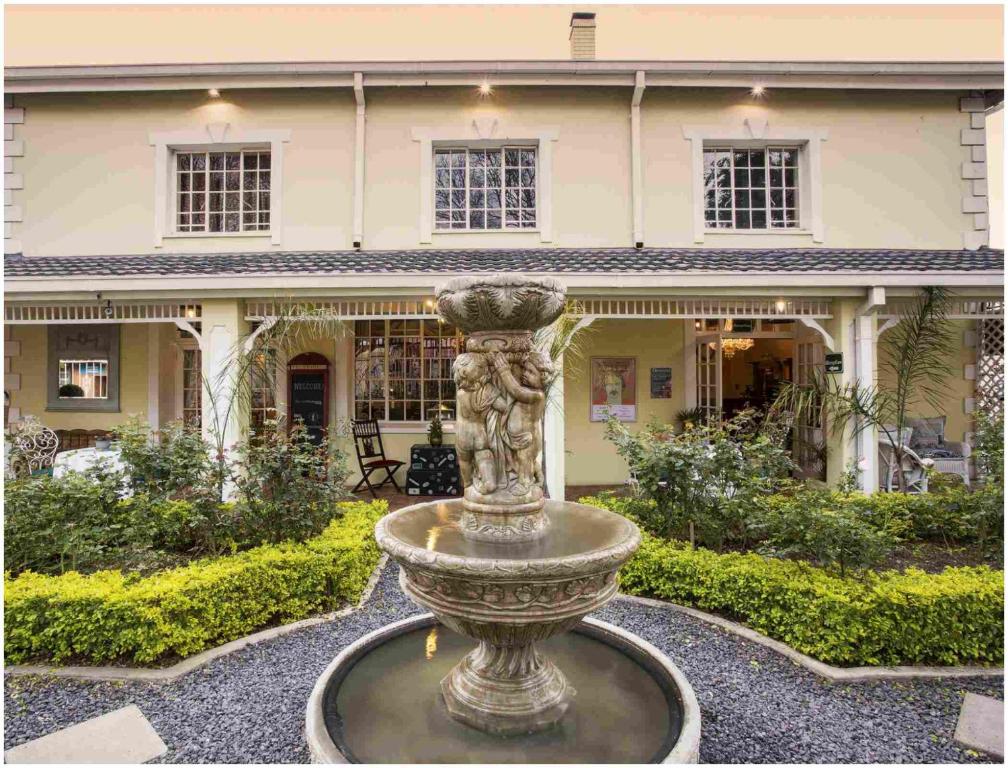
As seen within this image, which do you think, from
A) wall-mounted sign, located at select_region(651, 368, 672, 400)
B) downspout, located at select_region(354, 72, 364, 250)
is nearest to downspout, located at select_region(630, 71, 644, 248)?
wall-mounted sign, located at select_region(651, 368, 672, 400)

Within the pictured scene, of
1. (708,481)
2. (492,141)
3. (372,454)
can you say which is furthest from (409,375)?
(708,481)

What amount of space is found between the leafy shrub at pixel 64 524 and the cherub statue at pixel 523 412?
3.38 m

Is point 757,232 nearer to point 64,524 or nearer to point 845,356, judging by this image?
point 845,356

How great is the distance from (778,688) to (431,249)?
7.39 meters

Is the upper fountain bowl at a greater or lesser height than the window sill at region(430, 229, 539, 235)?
lesser

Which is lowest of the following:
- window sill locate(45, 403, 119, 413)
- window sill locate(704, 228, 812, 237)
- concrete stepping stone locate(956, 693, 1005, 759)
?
concrete stepping stone locate(956, 693, 1005, 759)

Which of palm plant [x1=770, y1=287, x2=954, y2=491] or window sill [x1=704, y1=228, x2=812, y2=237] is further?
window sill [x1=704, y1=228, x2=812, y2=237]

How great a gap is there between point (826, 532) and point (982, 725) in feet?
4.14

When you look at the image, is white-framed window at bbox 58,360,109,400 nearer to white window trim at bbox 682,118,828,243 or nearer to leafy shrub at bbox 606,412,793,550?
leafy shrub at bbox 606,412,793,550

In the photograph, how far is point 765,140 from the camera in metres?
8.90

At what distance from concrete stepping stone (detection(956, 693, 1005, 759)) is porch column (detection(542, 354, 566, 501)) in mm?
4019

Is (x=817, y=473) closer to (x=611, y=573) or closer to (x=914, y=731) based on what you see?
(x=914, y=731)

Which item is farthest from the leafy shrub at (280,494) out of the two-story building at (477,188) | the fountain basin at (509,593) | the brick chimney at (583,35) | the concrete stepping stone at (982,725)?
the brick chimney at (583,35)

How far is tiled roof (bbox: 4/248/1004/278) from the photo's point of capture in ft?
22.5
